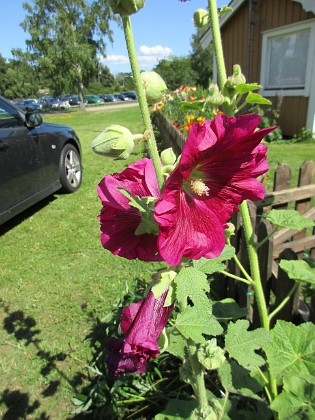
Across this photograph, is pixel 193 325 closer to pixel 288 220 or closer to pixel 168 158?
pixel 168 158

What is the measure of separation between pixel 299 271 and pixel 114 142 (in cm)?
129

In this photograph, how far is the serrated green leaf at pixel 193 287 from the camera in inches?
31.4

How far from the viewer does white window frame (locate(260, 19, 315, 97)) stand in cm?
790

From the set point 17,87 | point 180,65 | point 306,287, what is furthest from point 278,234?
point 17,87

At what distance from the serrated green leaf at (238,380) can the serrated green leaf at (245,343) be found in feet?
0.58

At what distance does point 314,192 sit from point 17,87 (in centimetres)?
6998

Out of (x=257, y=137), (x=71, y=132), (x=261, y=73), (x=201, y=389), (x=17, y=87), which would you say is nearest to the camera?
(x=257, y=137)

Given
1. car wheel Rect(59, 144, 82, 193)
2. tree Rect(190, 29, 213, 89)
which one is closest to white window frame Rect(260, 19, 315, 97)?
car wheel Rect(59, 144, 82, 193)

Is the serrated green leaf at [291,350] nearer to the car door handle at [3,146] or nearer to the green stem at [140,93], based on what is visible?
the green stem at [140,93]

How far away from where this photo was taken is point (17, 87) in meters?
63.7

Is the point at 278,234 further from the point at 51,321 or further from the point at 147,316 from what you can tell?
the point at 147,316

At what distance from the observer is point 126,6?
0.71 meters

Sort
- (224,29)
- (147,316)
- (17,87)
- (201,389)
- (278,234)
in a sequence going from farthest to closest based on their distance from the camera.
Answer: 1. (17,87)
2. (224,29)
3. (278,234)
4. (201,389)
5. (147,316)

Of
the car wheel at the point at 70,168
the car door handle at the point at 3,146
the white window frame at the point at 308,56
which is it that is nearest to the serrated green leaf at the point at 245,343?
the car door handle at the point at 3,146
